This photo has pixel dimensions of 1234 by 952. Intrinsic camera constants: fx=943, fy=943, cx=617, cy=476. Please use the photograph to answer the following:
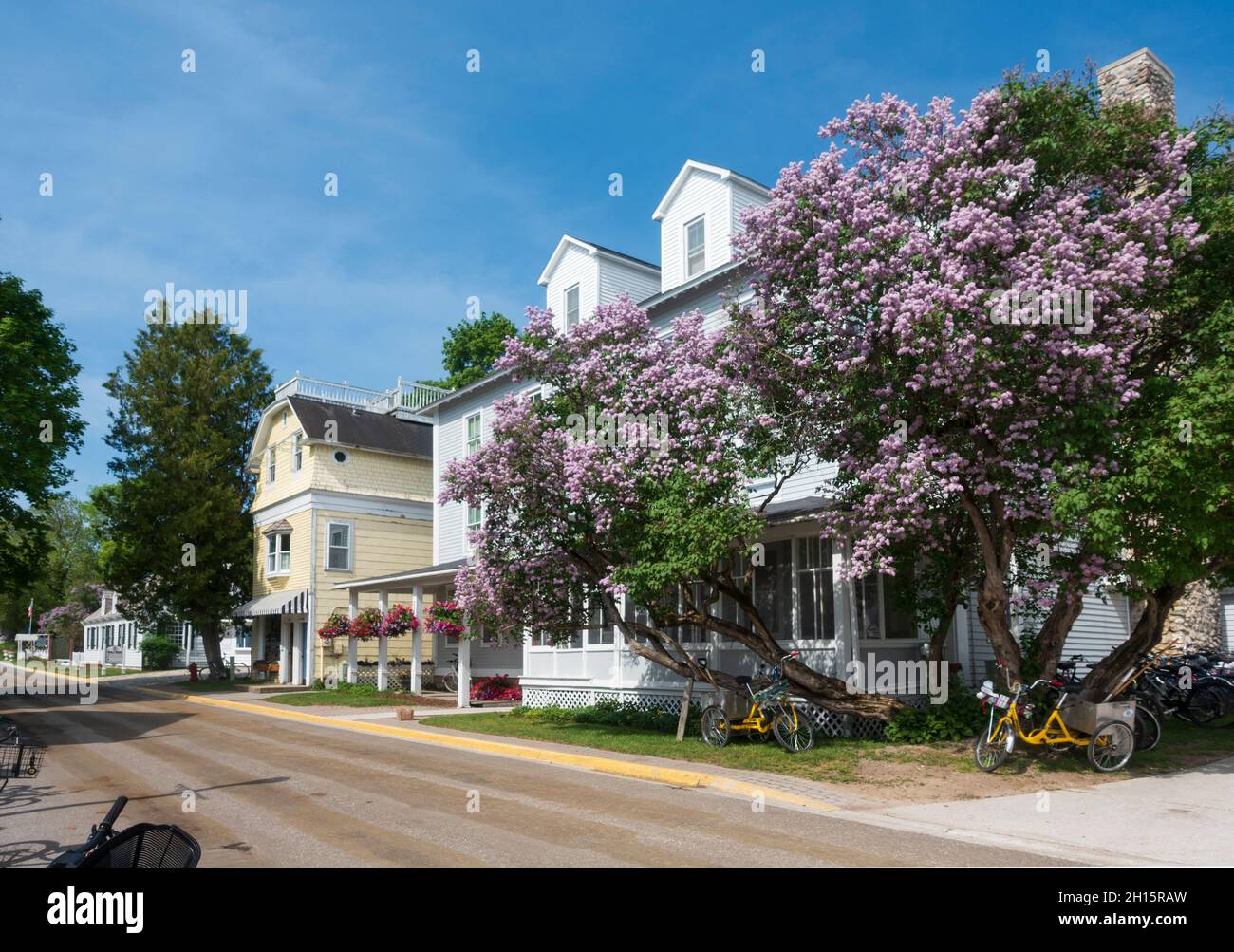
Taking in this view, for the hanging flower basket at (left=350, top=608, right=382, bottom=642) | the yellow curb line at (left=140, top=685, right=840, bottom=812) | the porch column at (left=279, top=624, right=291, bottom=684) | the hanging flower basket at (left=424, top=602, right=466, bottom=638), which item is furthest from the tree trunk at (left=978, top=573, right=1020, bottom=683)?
the porch column at (left=279, top=624, right=291, bottom=684)

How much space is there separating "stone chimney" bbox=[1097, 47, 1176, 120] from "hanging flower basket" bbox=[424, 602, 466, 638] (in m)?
19.4

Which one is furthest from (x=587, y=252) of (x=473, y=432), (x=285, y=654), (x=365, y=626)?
(x=285, y=654)

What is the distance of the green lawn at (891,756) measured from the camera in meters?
11.9

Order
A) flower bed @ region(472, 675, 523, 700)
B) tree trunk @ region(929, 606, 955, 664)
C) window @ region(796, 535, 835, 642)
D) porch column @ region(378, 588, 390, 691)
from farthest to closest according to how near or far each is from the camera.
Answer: porch column @ region(378, 588, 390, 691) < flower bed @ region(472, 675, 523, 700) < window @ region(796, 535, 835, 642) < tree trunk @ region(929, 606, 955, 664)

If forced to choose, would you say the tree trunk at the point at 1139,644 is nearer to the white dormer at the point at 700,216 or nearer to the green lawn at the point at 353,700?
the white dormer at the point at 700,216

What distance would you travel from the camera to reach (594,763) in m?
13.8

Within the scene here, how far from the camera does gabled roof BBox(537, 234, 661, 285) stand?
2444 cm

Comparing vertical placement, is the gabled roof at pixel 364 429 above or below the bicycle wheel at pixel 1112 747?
above

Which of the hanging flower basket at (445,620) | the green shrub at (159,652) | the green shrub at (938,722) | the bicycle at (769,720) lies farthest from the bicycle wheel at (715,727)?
the green shrub at (159,652)

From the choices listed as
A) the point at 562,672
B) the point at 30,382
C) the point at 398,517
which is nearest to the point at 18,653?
the point at 398,517

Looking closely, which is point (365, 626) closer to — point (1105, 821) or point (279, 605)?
point (279, 605)

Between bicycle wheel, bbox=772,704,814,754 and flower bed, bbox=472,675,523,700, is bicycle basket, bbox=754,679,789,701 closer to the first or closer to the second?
bicycle wheel, bbox=772,704,814,754

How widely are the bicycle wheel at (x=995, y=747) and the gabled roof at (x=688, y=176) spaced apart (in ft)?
42.9

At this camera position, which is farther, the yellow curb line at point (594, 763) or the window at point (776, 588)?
the window at point (776, 588)
